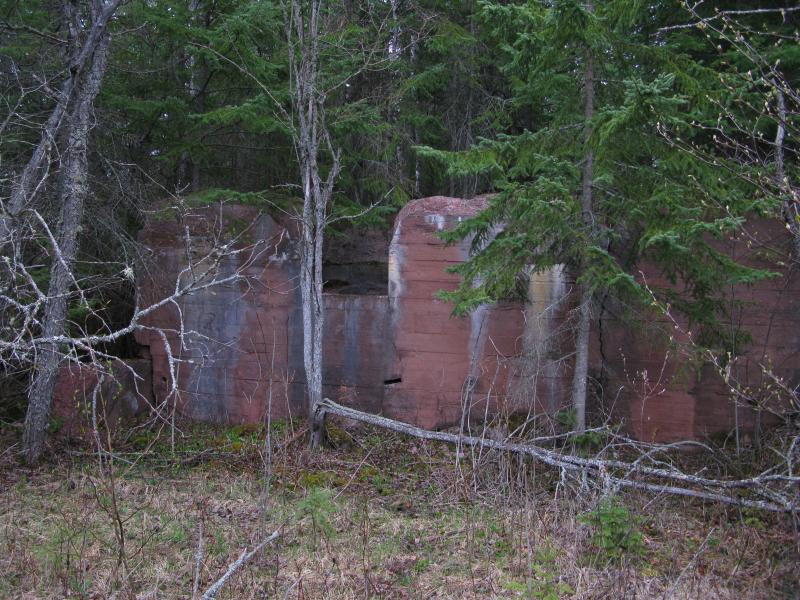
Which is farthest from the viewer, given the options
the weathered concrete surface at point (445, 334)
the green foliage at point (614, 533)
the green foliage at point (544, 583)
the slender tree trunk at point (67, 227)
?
the weathered concrete surface at point (445, 334)

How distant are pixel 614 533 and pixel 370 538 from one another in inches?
77.4

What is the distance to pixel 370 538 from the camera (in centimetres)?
573

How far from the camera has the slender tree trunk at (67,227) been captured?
24.5 feet

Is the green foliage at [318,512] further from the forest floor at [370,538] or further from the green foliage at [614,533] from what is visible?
the green foliage at [614,533]

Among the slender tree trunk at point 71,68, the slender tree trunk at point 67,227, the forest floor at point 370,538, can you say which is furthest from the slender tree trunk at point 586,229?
the slender tree trunk at point 67,227

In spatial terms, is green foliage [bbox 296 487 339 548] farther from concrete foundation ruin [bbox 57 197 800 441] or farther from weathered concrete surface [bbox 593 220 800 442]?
weathered concrete surface [bbox 593 220 800 442]

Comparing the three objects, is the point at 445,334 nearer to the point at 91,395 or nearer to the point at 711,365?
the point at 711,365

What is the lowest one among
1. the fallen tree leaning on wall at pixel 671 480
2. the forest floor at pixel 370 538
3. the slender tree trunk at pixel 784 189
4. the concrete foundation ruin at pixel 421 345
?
the forest floor at pixel 370 538

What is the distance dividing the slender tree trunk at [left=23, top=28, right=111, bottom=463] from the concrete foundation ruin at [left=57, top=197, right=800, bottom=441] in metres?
1.16

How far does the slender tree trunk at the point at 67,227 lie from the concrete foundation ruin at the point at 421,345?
1161 mm

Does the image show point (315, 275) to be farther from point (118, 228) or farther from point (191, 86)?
point (191, 86)

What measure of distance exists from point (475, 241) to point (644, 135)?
77.1 inches

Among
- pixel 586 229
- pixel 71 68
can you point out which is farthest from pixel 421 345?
pixel 71 68

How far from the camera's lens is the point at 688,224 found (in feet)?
18.8
